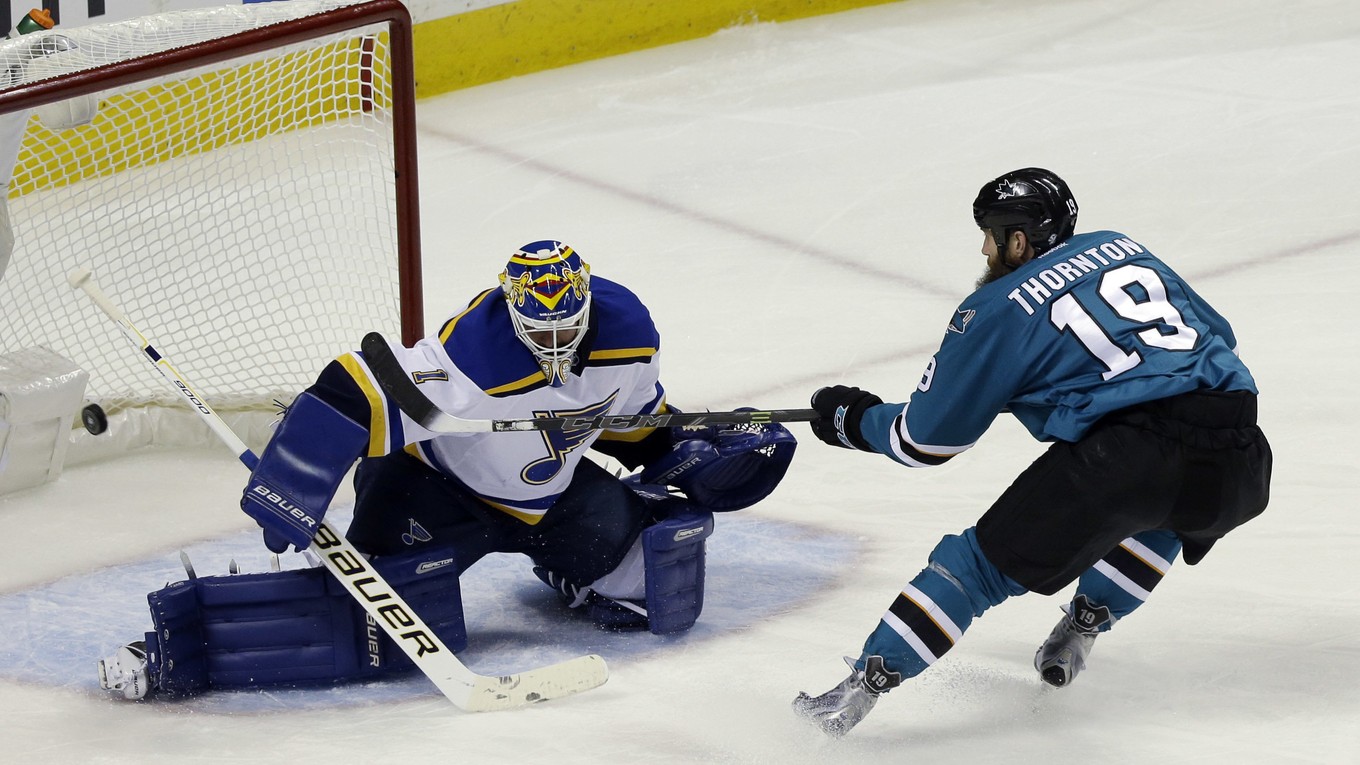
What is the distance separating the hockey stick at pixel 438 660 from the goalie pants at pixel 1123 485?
0.70m

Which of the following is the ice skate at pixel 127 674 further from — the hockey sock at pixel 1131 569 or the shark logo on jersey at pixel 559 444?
the hockey sock at pixel 1131 569

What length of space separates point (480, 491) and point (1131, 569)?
1.05m

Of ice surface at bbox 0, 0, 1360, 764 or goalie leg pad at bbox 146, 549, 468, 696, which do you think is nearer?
ice surface at bbox 0, 0, 1360, 764

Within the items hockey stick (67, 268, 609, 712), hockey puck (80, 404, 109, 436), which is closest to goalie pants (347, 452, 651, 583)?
hockey stick (67, 268, 609, 712)

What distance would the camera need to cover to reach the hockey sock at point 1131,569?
2963 mm

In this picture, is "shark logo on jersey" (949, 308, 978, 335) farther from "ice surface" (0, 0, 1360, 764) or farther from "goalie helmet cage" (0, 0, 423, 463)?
"goalie helmet cage" (0, 0, 423, 463)

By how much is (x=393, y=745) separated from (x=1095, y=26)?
5058 millimetres

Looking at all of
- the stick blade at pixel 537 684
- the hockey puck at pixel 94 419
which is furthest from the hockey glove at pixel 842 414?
the hockey puck at pixel 94 419

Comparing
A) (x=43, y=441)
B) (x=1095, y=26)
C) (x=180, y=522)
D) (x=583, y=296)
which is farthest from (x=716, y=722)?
(x=1095, y=26)

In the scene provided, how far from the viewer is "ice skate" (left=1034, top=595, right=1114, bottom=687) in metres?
2.99

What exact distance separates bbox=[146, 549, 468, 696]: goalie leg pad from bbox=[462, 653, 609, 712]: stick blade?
0.66 ft

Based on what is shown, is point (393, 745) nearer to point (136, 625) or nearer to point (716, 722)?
point (716, 722)

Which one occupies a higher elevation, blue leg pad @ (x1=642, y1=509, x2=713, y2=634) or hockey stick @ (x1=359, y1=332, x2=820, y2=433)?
hockey stick @ (x1=359, y1=332, x2=820, y2=433)

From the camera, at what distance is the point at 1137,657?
3166 millimetres
